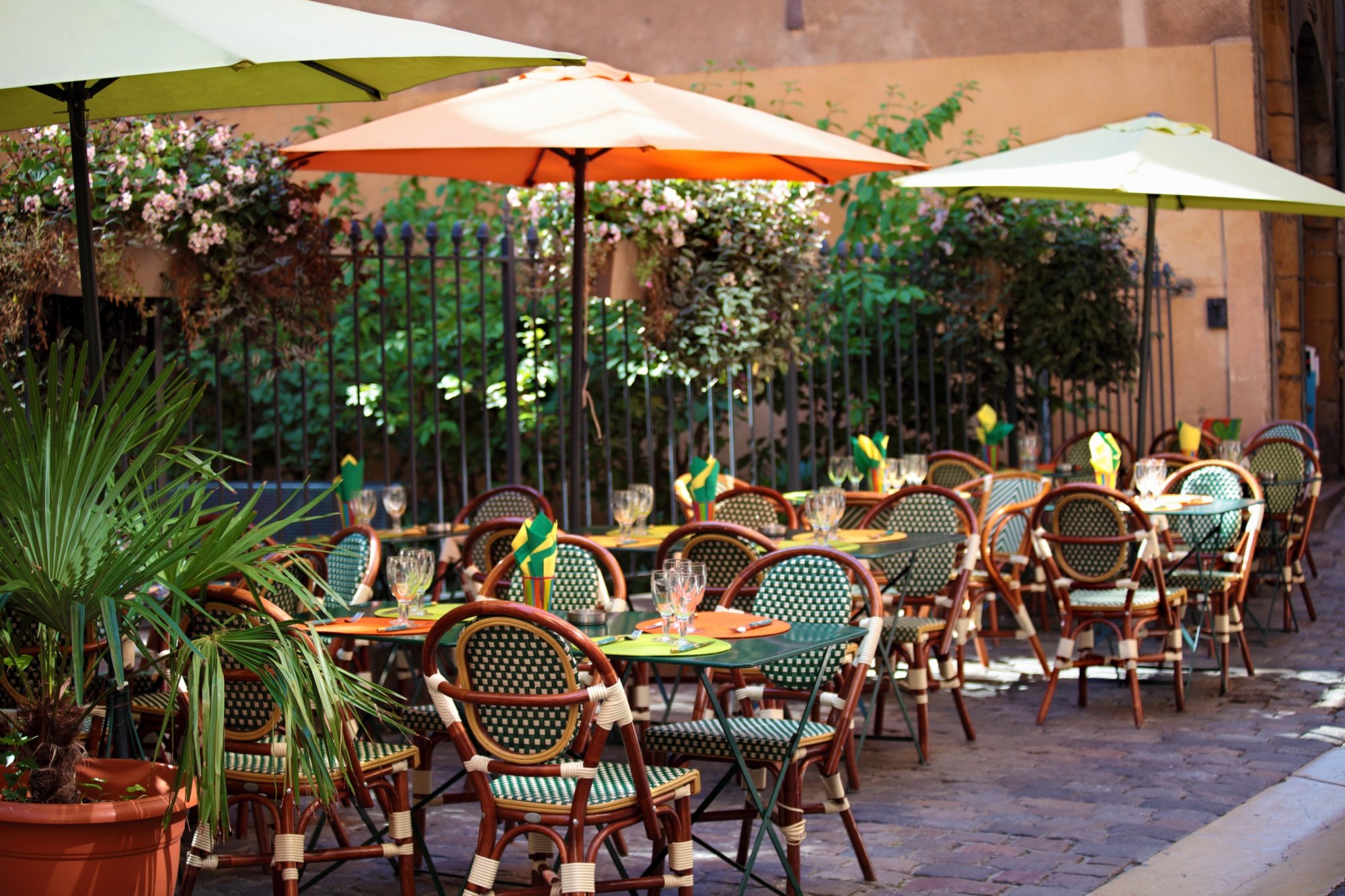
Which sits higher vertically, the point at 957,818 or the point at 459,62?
the point at 459,62

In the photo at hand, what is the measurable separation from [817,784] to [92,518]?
10.2 feet

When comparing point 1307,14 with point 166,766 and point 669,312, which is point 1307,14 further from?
point 166,766

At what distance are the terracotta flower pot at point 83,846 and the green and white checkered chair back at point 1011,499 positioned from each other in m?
5.44

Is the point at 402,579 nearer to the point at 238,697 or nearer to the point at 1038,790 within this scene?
the point at 238,697

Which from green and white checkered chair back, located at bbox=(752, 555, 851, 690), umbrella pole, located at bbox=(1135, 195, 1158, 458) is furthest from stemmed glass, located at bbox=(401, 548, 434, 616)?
umbrella pole, located at bbox=(1135, 195, 1158, 458)

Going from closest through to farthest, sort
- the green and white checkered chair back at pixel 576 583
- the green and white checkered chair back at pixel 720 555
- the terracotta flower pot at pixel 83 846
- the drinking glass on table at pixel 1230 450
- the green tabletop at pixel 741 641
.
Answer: the terracotta flower pot at pixel 83 846 → the green tabletop at pixel 741 641 → the green and white checkered chair back at pixel 576 583 → the green and white checkered chair back at pixel 720 555 → the drinking glass on table at pixel 1230 450

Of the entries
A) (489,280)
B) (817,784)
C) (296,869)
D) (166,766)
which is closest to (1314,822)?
(817,784)

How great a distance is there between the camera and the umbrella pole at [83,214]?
4.12 metres

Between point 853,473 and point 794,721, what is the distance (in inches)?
133

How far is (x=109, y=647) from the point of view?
3.23 m

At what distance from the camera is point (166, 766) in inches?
140

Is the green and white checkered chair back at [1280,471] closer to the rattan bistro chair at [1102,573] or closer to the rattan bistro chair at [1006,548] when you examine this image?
the rattan bistro chair at [1006,548]

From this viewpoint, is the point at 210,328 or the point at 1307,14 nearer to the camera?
the point at 210,328

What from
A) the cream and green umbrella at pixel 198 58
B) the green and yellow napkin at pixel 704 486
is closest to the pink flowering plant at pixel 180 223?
the cream and green umbrella at pixel 198 58
